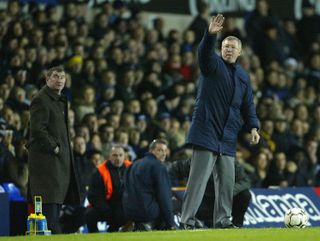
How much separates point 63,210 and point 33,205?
297 centimetres

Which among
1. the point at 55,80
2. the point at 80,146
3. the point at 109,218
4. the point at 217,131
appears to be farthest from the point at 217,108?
the point at 80,146

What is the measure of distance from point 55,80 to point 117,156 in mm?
3164

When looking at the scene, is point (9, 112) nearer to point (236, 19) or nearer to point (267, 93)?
point (267, 93)

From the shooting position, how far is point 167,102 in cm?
2023

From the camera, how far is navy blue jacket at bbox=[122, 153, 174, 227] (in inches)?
560

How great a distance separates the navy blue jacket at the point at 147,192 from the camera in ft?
46.7

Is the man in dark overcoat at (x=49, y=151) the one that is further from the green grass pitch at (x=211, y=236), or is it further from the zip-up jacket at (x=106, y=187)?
the zip-up jacket at (x=106, y=187)

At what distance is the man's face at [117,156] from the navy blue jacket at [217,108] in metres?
3.28

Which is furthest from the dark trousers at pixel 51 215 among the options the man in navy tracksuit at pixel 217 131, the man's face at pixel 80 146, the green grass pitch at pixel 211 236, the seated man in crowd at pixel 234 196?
the man's face at pixel 80 146

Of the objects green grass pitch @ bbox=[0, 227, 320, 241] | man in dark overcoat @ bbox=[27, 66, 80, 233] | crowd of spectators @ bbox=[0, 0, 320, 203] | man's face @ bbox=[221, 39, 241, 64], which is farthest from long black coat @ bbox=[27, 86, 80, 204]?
crowd of spectators @ bbox=[0, 0, 320, 203]

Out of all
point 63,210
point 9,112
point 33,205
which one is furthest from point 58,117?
point 9,112

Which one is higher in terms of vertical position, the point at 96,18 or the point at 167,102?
the point at 96,18

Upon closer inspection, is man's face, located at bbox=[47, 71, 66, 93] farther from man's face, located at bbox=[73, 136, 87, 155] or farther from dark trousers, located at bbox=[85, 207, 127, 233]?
man's face, located at bbox=[73, 136, 87, 155]

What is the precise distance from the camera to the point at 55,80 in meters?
12.2
